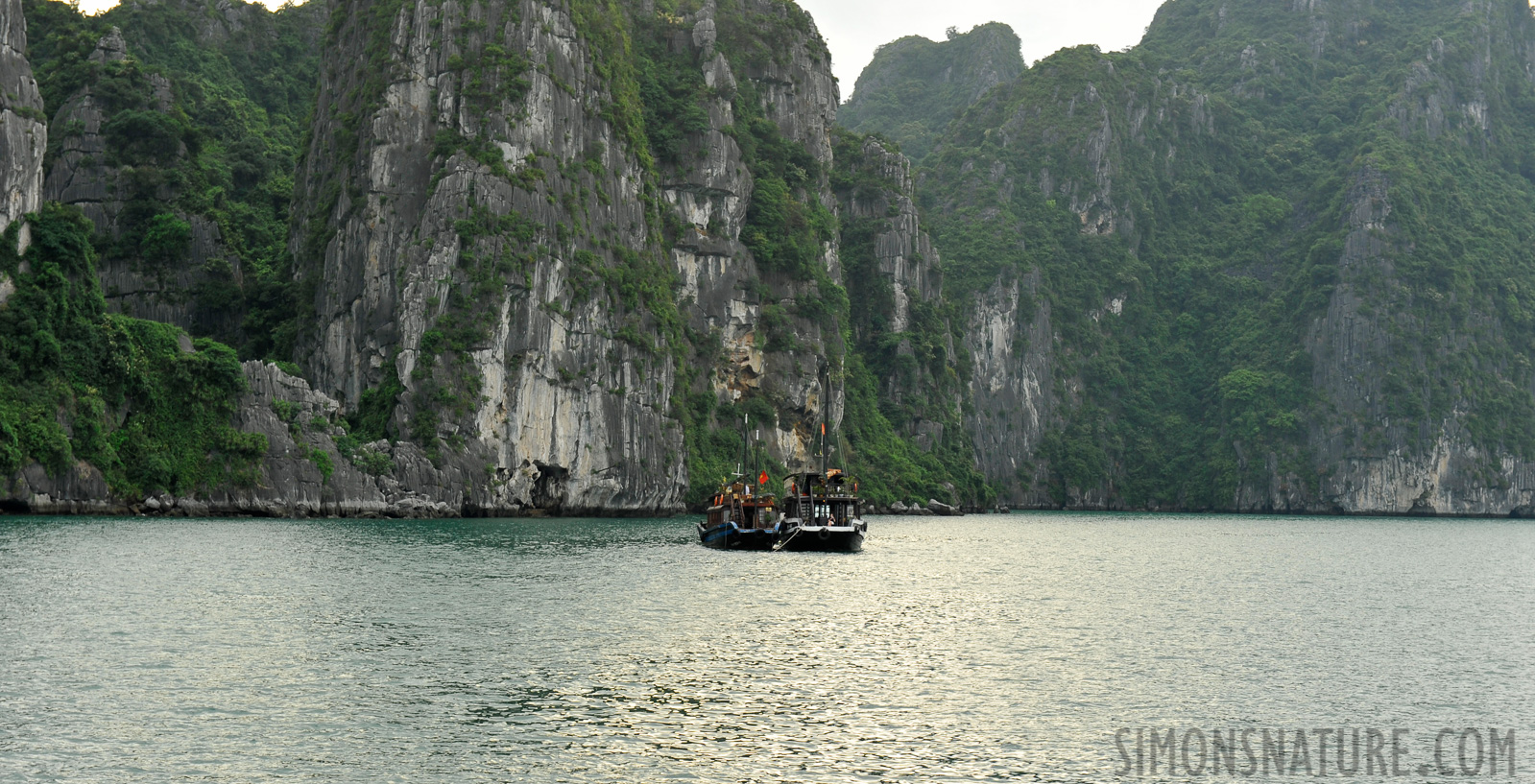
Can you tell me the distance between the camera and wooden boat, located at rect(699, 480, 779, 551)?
209 ft

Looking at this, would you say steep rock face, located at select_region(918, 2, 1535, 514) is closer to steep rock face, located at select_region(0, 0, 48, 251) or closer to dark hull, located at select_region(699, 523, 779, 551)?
dark hull, located at select_region(699, 523, 779, 551)

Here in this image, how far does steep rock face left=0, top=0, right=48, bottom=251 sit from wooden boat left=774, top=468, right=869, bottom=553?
43300mm

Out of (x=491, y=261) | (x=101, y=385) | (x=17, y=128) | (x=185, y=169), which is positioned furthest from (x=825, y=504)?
(x=185, y=169)

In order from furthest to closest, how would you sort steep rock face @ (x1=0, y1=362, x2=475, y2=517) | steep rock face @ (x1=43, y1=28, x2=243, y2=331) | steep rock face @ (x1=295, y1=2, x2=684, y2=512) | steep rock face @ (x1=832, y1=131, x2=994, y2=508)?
steep rock face @ (x1=832, y1=131, x2=994, y2=508) → steep rock face @ (x1=43, y1=28, x2=243, y2=331) → steep rock face @ (x1=295, y1=2, x2=684, y2=512) → steep rock face @ (x1=0, y1=362, x2=475, y2=517)

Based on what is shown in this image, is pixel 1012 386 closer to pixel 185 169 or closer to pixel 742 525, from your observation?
pixel 185 169

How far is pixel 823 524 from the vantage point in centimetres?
6216

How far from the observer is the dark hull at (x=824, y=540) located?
202 feet

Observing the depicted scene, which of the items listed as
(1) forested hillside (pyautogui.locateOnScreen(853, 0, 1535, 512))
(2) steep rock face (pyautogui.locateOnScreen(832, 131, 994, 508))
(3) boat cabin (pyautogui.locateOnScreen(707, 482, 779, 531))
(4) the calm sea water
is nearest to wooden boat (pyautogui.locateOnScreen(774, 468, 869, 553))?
(3) boat cabin (pyautogui.locateOnScreen(707, 482, 779, 531))

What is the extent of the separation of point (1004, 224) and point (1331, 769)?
532ft

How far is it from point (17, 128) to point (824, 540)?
164 ft

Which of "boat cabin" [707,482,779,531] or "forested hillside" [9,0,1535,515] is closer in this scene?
"boat cabin" [707,482,779,531]

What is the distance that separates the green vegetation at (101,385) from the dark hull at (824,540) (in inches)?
1234

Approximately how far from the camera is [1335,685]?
27062 mm

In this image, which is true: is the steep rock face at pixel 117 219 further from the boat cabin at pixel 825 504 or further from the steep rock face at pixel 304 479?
the boat cabin at pixel 825 504
